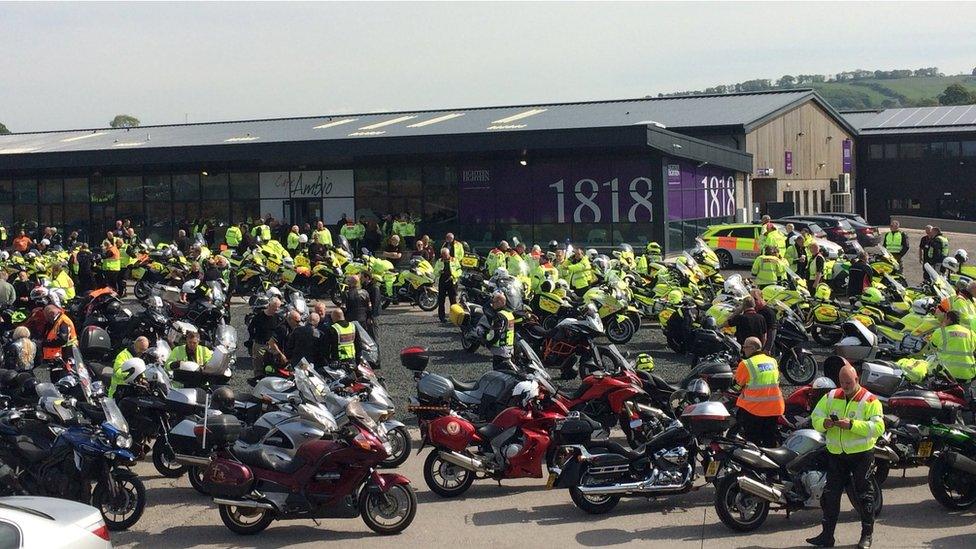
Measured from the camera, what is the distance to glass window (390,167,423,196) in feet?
123

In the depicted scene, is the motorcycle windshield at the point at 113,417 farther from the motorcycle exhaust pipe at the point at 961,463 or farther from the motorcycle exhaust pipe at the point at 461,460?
the motorcycle exhaust pipe at the point at 961,463

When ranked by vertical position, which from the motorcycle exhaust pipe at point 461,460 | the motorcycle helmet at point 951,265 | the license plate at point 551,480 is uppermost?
the motorcycle helmet at point 951,265

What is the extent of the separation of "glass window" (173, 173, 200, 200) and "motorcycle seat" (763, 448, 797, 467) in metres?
32.4

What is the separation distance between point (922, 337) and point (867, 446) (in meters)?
7.01

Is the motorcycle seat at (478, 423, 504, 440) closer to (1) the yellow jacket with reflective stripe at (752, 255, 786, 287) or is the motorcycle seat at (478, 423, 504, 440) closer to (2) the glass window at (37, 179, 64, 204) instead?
(1) the yellow jacket with reflective stripe at (752, 255, 786, 287)

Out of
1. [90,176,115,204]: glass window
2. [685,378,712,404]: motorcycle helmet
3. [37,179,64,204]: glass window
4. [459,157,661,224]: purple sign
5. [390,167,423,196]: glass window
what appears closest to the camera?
[685,378,712,404]: motorcycle helmet

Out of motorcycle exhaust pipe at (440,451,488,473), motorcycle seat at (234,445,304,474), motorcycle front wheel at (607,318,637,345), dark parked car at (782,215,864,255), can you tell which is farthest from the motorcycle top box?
dark parked car at (782,215,864,255)

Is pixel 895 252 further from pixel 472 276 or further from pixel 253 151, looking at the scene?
pixel 253 151

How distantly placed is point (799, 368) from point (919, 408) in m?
5.30

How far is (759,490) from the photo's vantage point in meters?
9.89

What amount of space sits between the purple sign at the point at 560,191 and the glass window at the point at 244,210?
747 centimetres

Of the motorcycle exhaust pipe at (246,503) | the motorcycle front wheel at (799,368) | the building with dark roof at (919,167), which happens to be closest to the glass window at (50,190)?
the motorcycle front wheel at (799,368)

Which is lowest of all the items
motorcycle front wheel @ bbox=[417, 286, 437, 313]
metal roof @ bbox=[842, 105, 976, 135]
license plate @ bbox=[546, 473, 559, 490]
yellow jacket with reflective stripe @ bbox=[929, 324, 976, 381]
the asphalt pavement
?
the asphalt pavement

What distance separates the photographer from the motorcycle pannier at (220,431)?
11273 mm
